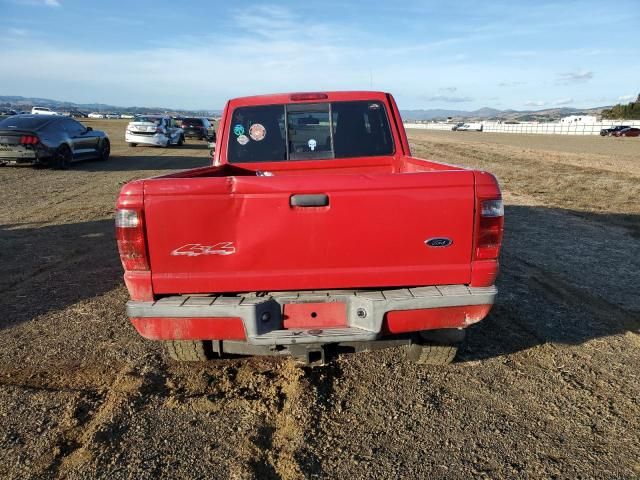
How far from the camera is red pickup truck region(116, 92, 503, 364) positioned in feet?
9.68

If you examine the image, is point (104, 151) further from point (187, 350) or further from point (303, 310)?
point (303, 310)

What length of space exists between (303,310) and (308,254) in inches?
13.5

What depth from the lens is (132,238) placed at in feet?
9.70

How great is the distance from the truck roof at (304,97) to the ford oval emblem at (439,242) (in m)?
2.28

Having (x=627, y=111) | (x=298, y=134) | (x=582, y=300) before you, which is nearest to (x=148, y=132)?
(x=298, y=134)

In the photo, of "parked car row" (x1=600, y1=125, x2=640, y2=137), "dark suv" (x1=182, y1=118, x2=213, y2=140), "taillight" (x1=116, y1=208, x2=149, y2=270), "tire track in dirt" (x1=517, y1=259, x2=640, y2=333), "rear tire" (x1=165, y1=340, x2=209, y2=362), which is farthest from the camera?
"parked car row" (x1=600, y1=125, x2=640, y2=137)

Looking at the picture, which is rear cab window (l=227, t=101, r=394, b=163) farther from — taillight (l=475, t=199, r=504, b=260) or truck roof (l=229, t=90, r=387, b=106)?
taillight (l=475, t=199, r=504, b=260)

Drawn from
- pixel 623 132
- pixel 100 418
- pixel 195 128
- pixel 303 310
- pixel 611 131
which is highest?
pixel 303 310

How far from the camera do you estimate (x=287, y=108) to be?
4.76 metres

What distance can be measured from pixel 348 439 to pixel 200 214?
159 cm

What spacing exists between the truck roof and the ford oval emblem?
7.49 feet

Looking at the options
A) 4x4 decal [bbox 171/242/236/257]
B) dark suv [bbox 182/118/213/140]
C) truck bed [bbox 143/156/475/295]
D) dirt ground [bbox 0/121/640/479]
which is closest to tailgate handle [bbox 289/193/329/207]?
truck bed [bbox 143/156/475/295]

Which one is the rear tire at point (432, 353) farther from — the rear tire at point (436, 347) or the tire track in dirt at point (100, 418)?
the tire track in dirt at point (100, 418)

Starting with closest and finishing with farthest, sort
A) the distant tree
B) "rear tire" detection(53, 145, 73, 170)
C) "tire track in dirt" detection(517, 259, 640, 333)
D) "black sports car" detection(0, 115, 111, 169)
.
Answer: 1. "tire track in dirt" detection(517, 259, 640, 333)
2. "black sports car" detection(0, 115, 111, 169)
3. "rear tire" detection(53, 145, 73, 170)
4. the distant tree
